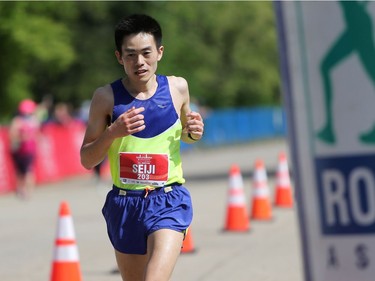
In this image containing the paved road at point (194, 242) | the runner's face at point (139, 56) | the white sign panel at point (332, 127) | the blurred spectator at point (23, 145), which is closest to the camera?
the white sign panel at point (332, 127)

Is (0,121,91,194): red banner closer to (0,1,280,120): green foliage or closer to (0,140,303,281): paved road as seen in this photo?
(0,140,303,281): paved road

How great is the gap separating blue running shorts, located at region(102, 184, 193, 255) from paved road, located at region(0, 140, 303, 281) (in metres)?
4.21

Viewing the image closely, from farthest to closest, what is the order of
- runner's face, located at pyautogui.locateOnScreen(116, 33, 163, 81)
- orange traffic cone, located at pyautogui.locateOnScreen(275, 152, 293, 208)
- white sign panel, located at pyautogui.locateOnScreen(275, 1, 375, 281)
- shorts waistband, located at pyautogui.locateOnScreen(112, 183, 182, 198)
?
orange traffic cone, located at pyautogui.locateOnScreen(275, 152, 293, 208) < shorts waistband, located at pyautogui.locateOnScreen(112, 183, 182, 198) < runner's face, located at pyautogui.locateOnScreen(116, 33, 163, 81) < white sign panel, located at pyautogui.locateOnScreen(275, 1, 375, 281)

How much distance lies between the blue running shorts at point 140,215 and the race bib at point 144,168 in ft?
0.19

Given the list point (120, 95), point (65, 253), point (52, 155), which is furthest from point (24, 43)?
point (120, 95)

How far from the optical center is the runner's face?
578 cm

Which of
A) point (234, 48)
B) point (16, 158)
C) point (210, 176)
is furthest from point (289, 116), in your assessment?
point (234, 48)

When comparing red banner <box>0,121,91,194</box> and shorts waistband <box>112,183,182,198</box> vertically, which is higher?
red banner <box>0,121,91,194</box>

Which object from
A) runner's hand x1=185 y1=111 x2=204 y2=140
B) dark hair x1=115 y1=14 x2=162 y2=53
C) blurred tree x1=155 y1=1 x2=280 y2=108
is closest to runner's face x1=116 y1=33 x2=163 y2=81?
dark hair x1=115 y1=14 x2=162 y2=53

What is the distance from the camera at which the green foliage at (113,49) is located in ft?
124

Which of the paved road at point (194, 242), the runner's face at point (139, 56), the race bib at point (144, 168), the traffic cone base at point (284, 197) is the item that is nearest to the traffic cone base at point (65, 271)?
the paved road at point (194, 242)

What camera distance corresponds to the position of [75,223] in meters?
16.2

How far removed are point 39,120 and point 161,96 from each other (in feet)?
75.4

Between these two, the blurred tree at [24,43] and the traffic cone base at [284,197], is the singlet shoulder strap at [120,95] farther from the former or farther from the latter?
the blurred tree at [24,43]
